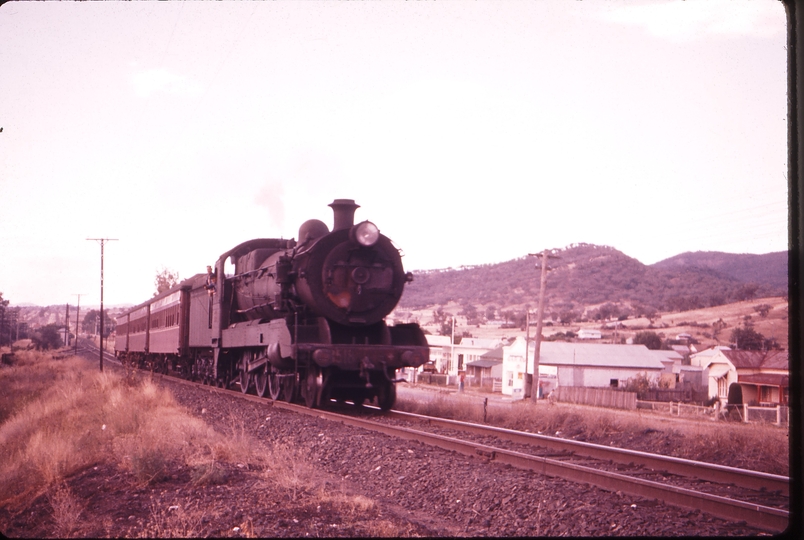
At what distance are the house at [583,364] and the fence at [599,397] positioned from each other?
13.0 m

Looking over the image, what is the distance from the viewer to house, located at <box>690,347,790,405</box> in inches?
1411

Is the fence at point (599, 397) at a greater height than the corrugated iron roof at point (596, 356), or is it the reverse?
the corrugated iron roof at point (596, 356)

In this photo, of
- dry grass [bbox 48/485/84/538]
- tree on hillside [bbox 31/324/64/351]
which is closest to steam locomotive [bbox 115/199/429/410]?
dry grass [bbox 48/485/84/538]

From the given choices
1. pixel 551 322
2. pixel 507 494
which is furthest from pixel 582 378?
pixel 551 322

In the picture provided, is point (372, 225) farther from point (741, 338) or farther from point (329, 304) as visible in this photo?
point (741, 338)

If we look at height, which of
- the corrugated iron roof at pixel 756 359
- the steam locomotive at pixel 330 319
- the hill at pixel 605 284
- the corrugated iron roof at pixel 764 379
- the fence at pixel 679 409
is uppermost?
the hill at pixel 605 284

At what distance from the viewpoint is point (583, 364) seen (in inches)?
2208

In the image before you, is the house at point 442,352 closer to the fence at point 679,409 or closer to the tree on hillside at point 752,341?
the tree on hillside at point 752,341

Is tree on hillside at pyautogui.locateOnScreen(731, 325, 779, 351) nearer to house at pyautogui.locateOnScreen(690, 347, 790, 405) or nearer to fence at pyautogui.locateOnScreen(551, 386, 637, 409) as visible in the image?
house at pyautogui.locateOnScreen(690, 347, 790, 405)

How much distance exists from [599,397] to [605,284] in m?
100

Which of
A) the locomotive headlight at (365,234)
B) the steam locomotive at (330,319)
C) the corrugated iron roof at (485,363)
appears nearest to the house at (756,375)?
the corrugated iron roof at (485,363)

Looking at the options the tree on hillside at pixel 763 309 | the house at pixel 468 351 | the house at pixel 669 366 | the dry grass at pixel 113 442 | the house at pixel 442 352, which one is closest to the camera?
the dry grass at pixel 113 442

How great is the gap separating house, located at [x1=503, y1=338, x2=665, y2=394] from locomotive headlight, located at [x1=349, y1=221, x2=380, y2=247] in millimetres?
42694

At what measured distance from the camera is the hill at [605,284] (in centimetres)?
11781
